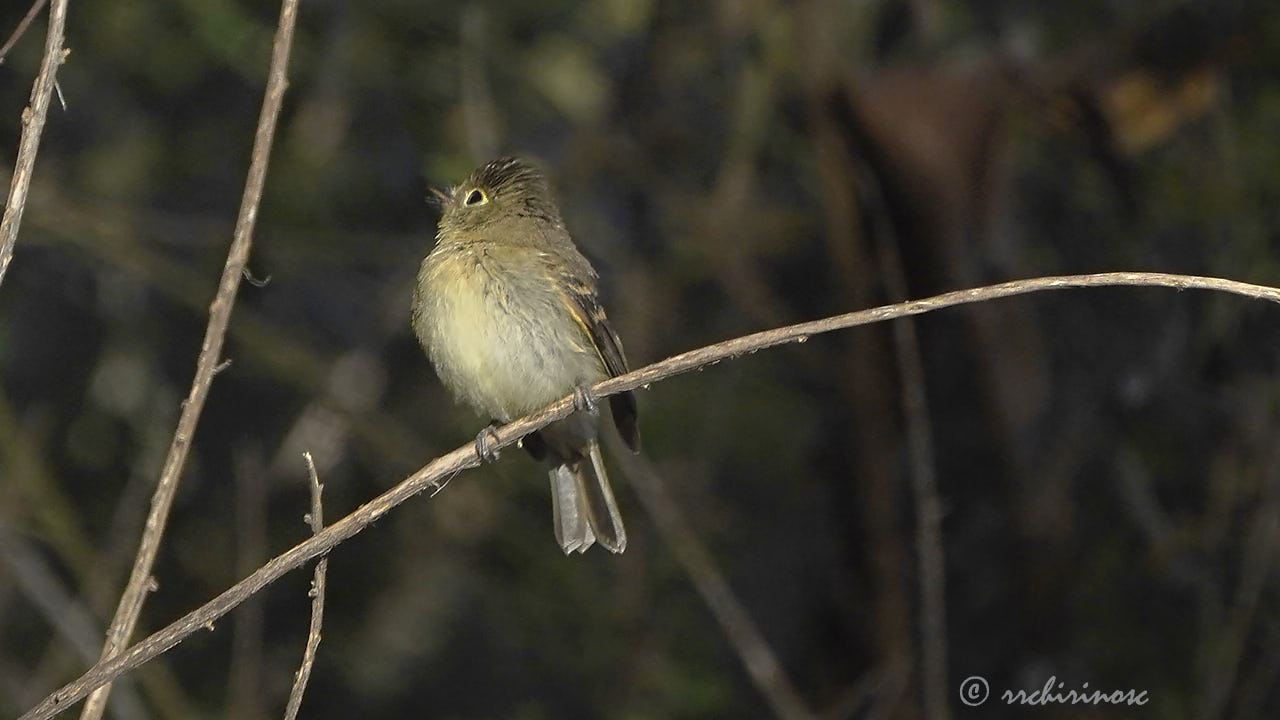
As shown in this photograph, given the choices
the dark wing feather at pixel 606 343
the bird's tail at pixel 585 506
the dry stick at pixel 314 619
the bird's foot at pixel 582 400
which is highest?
the dark wing feather at pixel 606 343

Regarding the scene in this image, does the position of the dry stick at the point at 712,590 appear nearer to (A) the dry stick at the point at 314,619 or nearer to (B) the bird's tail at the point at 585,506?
(B) the bird's tail at the point at 585,506

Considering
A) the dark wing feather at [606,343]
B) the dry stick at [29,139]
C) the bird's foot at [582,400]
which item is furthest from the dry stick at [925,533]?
the dry stick at [29,139]

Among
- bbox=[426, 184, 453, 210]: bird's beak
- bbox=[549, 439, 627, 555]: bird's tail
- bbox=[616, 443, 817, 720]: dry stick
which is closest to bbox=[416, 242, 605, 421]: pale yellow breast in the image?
bbox=[426, 184, 453, 210]: bird's beak

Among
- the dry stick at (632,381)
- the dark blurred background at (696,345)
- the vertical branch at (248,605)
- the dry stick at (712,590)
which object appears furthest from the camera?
the dark blurred background at (696,345)

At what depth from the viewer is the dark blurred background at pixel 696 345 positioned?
640 centimetres

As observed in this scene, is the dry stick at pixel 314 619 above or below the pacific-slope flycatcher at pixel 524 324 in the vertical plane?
below

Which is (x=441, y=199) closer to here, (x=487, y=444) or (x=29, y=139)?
(x=487, y=444)

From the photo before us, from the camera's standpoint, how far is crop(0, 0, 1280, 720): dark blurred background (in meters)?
6.40

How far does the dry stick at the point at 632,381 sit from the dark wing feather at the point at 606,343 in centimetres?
170

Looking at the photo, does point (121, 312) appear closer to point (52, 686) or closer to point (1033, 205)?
point (52, 686)

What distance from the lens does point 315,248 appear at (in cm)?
773

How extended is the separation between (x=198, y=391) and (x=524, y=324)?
2006 millimetres

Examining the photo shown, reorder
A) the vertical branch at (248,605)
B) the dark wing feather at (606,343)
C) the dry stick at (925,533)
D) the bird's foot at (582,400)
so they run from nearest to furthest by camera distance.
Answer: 1. the bird's foot at (582,400)
2. the dark wing feather at (606,343)
3. the dry stick at (925,533)
4. the vertical branch at (248,605)

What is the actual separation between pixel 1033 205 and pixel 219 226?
13.5ft
